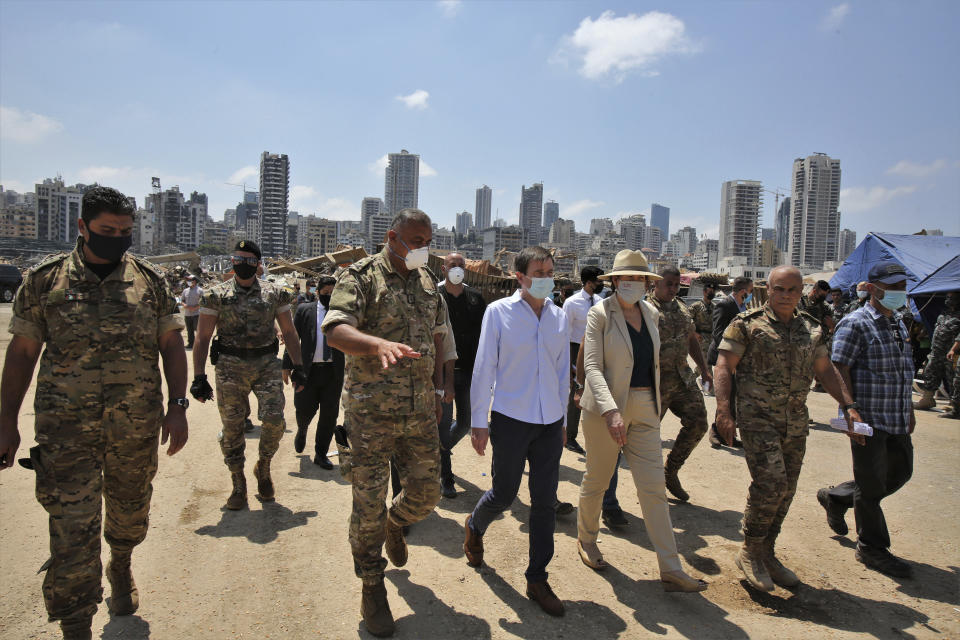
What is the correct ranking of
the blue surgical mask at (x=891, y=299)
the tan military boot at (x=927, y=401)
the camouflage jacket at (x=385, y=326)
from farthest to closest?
1. the tan military boot at (x=927, y=401)
2. the blue surgical mask at (x=891, y=299)
3. the camouflage jacket at (x=385, y=326)

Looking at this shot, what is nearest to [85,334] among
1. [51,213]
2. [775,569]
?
[775,569]

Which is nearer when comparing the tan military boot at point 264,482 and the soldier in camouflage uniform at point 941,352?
the tan military boot at point 264,482

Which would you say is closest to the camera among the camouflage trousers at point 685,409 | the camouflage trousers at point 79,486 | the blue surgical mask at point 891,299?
the camouflage trousers at point 79,486

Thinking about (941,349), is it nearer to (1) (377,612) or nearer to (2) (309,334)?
(2) (309,334)

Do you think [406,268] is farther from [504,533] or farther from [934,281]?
[934,281]

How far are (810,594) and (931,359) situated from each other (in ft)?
31.5

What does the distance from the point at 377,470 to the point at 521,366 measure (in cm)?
113

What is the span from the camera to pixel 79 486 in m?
2.76

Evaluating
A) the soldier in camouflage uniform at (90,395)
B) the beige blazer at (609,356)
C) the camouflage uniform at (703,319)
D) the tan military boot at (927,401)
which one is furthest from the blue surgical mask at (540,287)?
the tan military boot at (927,401)

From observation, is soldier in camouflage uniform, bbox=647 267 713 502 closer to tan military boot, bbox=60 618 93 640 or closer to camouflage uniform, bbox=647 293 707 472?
camouflage uniform, bbox=647 293 707 472

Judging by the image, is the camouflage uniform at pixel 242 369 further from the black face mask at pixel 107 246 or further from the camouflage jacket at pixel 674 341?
the camouflage jacket at pixel 674 341

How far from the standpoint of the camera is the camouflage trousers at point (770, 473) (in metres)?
3.70

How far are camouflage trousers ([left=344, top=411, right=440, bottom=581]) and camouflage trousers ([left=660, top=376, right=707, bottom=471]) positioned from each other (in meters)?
2.69

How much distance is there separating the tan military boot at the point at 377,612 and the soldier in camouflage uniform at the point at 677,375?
9.89ft
